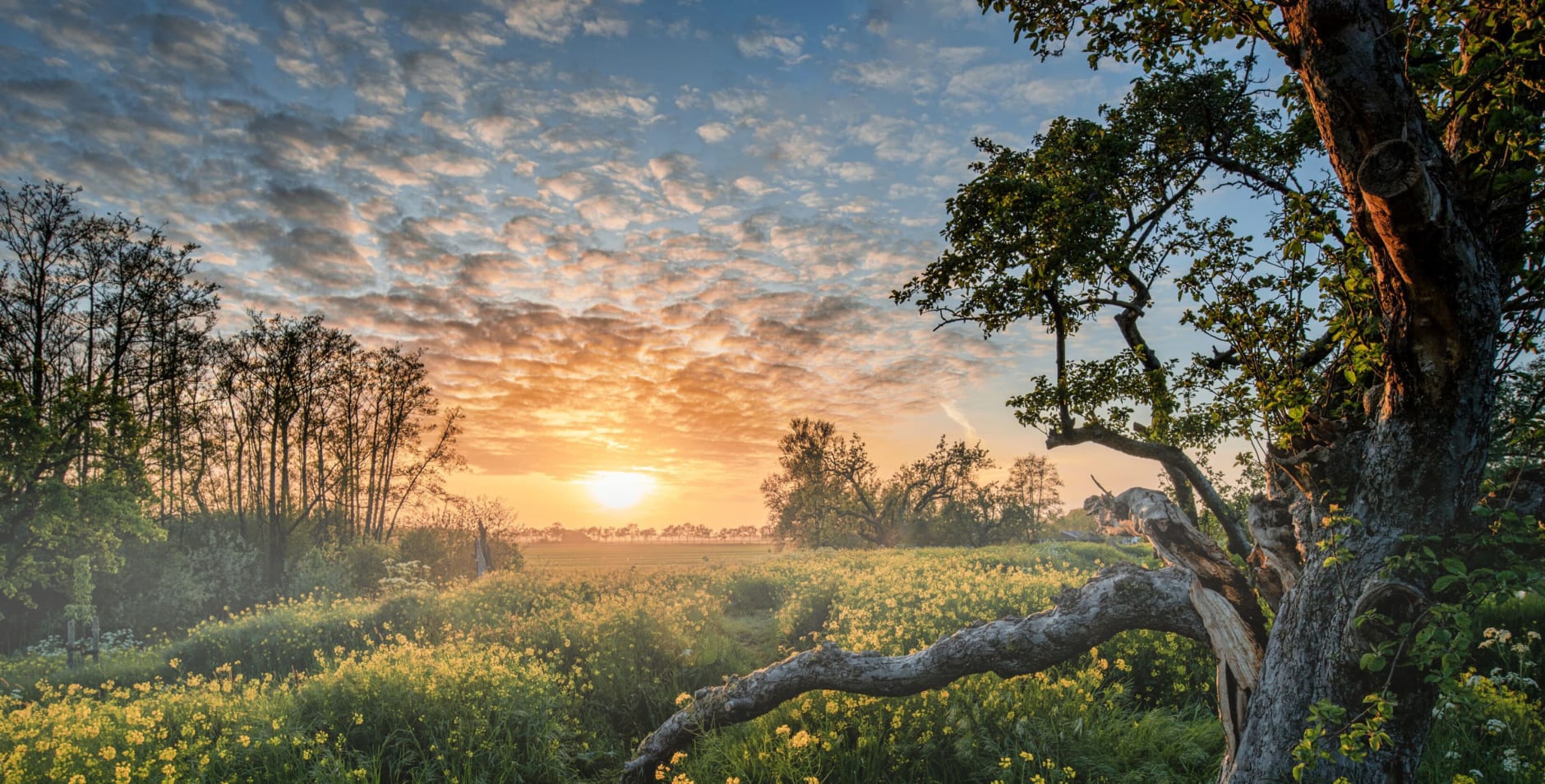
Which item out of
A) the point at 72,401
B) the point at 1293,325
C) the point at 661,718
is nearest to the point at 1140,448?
the point at 1293,325

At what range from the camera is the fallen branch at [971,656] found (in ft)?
25.1

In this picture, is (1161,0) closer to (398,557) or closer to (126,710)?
(126,710)

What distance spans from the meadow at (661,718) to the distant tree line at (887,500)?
34370 mm

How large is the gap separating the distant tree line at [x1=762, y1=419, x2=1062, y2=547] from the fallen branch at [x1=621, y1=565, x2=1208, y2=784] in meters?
41.1

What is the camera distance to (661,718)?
37.6 ft

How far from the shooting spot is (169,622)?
83.3 feet

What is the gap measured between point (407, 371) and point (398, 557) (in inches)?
397

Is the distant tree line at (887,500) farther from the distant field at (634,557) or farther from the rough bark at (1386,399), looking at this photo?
the rough bark at (1386,399)

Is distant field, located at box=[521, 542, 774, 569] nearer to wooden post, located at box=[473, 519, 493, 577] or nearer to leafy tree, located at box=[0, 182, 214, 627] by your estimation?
wooden post, located at box=[473, 519, 493, 577]

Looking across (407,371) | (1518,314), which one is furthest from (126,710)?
(407,371)

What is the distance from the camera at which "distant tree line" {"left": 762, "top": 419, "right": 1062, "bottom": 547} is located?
4853 centimetres

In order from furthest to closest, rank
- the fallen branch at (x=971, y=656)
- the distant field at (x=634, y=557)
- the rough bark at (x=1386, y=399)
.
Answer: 1. the distant field at (x=634, y=557)
2. the fallen branch at (x=971, y=656)
3. the rough bark at (x=1386, y=399)

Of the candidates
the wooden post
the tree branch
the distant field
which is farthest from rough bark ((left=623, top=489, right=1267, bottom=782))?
the wooden post

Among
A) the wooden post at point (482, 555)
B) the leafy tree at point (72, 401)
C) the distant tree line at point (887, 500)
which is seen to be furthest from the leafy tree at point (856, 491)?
the leafy tree at point (72, 401)
